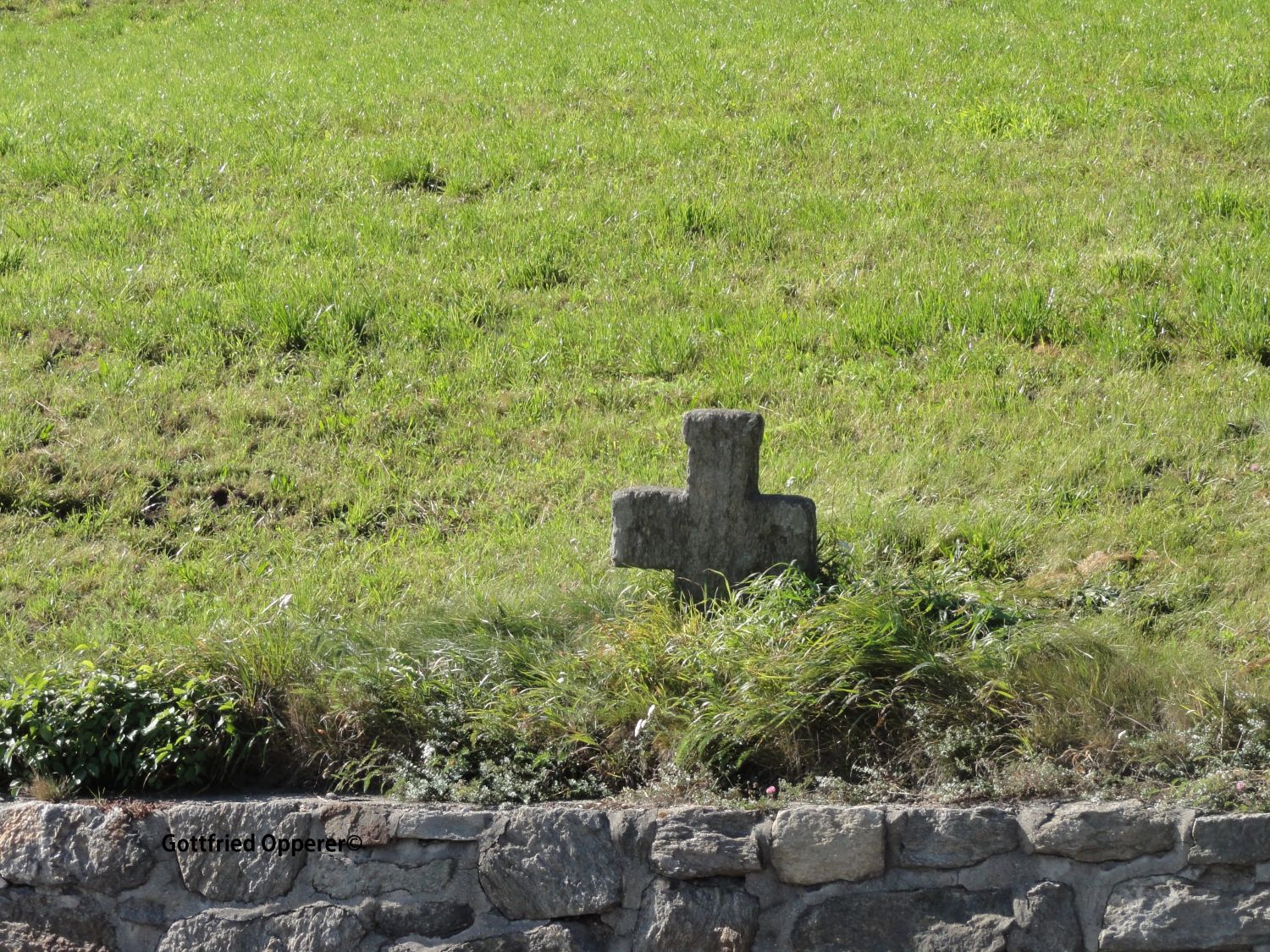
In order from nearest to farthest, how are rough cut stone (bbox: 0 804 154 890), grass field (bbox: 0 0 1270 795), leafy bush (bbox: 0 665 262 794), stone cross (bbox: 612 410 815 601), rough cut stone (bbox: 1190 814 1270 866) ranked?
rough cut stone (bbox: 1190 814 1270 866), rough cut stone (bbox: 0 804 154 890), leafy bush (bbox: 0 665 262 794), grass field (bbox: 0 0 1270 795), stone cross (bbox: 612 410 815 601)

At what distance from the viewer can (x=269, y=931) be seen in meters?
3.99

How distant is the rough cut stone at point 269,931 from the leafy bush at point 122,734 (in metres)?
0.46

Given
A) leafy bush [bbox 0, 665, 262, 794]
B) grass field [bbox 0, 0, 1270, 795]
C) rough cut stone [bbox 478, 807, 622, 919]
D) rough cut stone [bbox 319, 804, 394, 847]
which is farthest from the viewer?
grass field [bbox 0, 0, 1270, 795]

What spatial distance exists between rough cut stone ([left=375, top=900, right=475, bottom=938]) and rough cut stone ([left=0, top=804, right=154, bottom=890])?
2.48 ft

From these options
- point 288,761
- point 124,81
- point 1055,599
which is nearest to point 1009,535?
point 1055,599

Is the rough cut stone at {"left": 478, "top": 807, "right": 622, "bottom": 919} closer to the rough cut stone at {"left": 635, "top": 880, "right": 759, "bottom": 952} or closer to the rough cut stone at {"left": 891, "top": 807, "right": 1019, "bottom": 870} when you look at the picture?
the rough cut stone at {"left": 635, "top": 880, "right": 759, "bottom": 952}

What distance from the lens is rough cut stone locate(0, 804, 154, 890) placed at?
4.07m

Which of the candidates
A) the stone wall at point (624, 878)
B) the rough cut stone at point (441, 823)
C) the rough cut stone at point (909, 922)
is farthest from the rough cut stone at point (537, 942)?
the rough cut stone at point (909, 922)

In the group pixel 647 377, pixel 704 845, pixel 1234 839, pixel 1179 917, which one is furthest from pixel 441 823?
pixel 647 377

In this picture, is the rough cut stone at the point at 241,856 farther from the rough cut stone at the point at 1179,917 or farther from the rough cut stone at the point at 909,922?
the rough cut stone at the point at 1179,917

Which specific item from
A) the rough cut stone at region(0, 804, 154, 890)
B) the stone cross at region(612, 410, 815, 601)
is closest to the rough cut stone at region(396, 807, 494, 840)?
the rough cut stone at region(0, 804, 154, 890)

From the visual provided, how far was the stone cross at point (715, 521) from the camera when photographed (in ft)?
15.3

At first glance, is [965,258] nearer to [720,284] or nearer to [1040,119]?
[720,284]

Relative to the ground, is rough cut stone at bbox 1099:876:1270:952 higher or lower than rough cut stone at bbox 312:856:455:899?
higher
